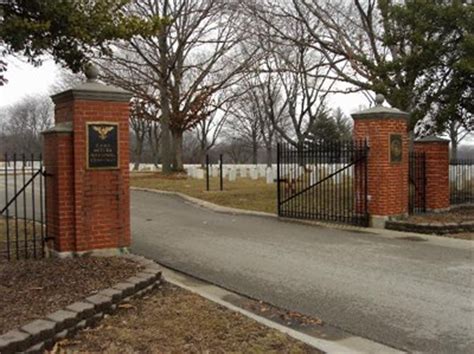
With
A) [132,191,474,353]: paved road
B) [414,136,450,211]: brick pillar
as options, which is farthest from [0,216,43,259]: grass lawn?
[414,136,450,211]: brick pillar

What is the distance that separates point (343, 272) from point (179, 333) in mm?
3322

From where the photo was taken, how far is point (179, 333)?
15.7 feet

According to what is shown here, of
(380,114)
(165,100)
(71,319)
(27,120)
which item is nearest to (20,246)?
(71,319)

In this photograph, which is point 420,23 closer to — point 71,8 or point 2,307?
point 71,8

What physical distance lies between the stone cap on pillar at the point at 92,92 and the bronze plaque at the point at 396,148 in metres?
6.31

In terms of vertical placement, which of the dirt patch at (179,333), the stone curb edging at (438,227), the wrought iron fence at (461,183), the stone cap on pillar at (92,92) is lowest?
the dirt patch at (179,333)

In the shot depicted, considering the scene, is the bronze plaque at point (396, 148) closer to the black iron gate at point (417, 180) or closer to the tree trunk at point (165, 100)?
the black iron gate at point (417, 180)

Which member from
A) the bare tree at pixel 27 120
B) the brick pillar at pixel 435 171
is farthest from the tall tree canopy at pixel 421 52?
the bare tree at pixel 27 120

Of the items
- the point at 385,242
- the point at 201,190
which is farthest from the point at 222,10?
the point at 385,242

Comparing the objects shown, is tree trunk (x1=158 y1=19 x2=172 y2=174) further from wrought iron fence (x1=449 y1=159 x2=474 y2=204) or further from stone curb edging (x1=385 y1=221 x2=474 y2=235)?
stone curb edging (x1=385 y1=221 x2=474 y2=235)

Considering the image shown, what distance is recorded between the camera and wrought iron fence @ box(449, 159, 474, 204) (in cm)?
1545

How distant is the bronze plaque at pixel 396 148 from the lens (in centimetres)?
1168

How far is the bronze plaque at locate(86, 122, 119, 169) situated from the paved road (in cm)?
180

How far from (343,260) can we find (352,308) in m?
2.56
